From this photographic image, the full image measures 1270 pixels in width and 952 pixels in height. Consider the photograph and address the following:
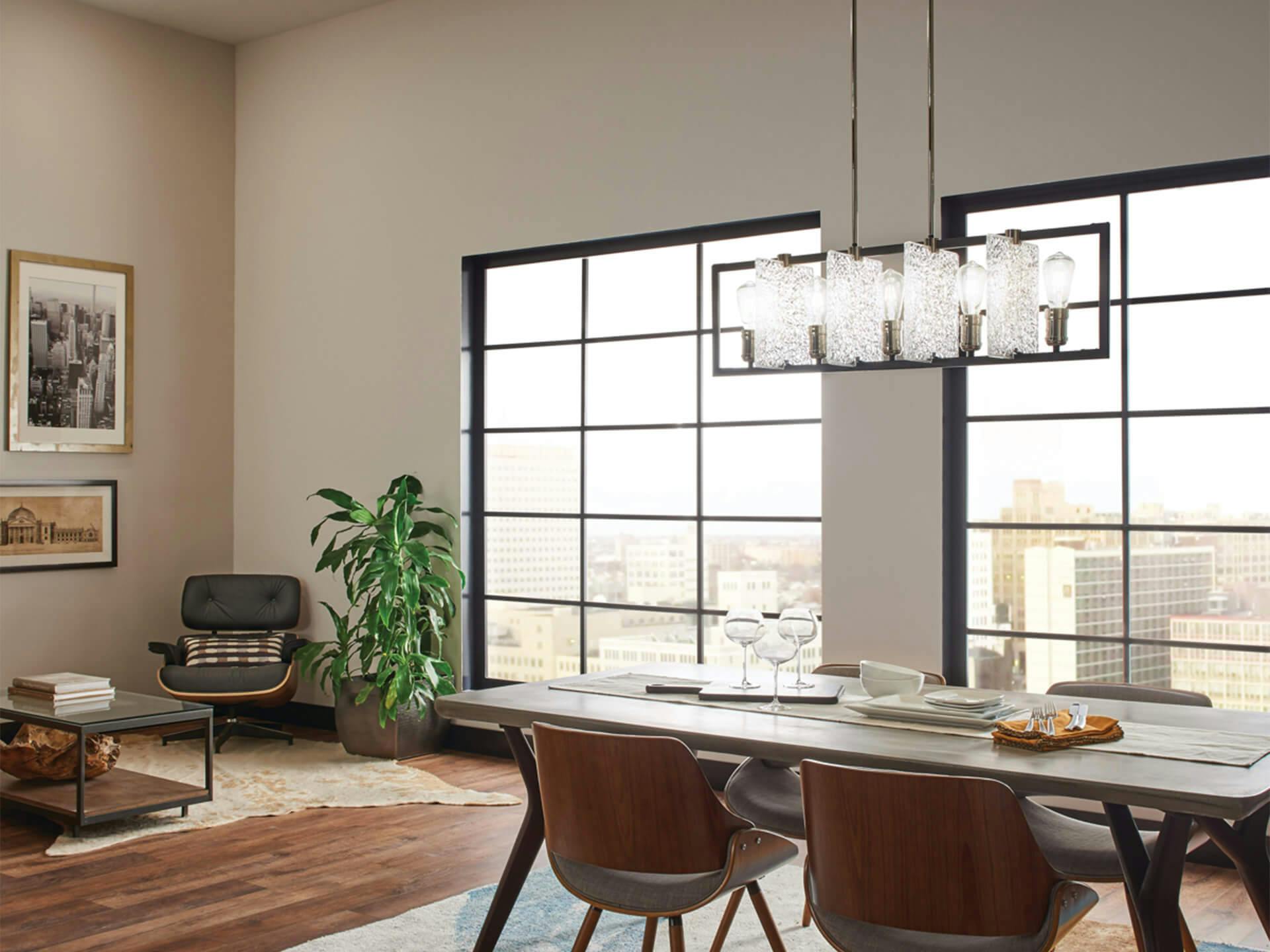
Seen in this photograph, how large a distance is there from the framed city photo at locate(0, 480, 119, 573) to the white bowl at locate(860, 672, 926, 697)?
16.1ft

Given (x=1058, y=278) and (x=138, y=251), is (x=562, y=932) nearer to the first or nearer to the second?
(x=1058, y=278)

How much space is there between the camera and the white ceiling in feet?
22.5

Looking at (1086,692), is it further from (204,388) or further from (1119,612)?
(204,388)

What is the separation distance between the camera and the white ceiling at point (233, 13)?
6.86 m

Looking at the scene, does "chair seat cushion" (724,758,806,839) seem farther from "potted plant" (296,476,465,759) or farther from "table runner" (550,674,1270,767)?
"potted plant" (296,476,465,759)

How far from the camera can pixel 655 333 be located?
5891 mm

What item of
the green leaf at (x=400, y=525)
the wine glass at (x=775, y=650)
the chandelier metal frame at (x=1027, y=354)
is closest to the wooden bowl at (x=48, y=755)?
the green leaf at (x=400, y=525)

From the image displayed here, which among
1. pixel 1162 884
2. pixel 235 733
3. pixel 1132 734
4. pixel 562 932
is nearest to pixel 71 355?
pixel 235 733

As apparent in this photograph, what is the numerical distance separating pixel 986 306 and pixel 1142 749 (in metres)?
1.11

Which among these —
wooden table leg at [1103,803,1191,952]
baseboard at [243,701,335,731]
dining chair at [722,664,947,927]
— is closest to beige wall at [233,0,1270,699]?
baseboard at [243,701,335,731]

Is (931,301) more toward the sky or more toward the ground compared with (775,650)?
more toward the sky

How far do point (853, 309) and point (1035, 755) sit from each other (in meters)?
1.21

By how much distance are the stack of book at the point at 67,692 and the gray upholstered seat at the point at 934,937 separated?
11.5 feet

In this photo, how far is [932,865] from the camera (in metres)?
2.37
